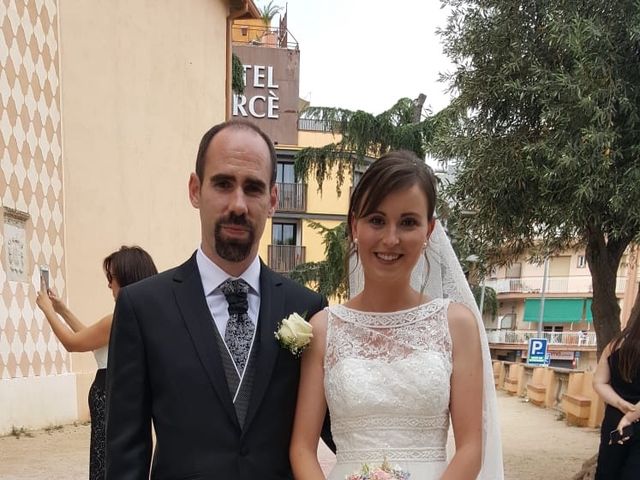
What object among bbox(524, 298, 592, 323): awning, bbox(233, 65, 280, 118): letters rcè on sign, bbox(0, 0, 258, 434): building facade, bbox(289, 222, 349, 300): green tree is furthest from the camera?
bbox(524, 298, 592, 323): awning

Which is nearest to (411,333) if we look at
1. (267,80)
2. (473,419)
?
(473,419)

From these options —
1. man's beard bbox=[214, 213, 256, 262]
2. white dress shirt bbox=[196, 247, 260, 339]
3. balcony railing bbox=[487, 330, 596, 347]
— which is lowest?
balcony railing bbox=[487, 330, 596, 347]

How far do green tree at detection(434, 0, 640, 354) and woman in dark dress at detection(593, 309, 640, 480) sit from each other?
1.42m

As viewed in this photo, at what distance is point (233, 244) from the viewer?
1.88m

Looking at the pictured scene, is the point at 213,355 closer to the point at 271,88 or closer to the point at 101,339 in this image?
the point at 101,339

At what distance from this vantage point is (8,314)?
7281mm

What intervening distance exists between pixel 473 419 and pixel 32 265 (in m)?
7.12

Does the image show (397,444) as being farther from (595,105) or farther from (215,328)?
(595,105)

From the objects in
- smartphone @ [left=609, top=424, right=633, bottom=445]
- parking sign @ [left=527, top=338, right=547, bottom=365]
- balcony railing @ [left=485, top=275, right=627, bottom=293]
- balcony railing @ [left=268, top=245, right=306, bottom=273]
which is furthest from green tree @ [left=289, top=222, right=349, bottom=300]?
balcony railing @ [left=485, top=275, right=627, bottom=293]

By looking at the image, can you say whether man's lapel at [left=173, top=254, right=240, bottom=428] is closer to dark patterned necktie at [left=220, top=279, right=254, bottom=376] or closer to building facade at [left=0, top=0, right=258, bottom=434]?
dark patterned necktie at [left=220, top=279, right=254, bottom=376]

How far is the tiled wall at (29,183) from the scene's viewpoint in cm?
734

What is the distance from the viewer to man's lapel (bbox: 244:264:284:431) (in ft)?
5.91

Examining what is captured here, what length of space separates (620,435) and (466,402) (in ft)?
8.03

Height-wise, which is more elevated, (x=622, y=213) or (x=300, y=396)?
(x=622, y=213)
